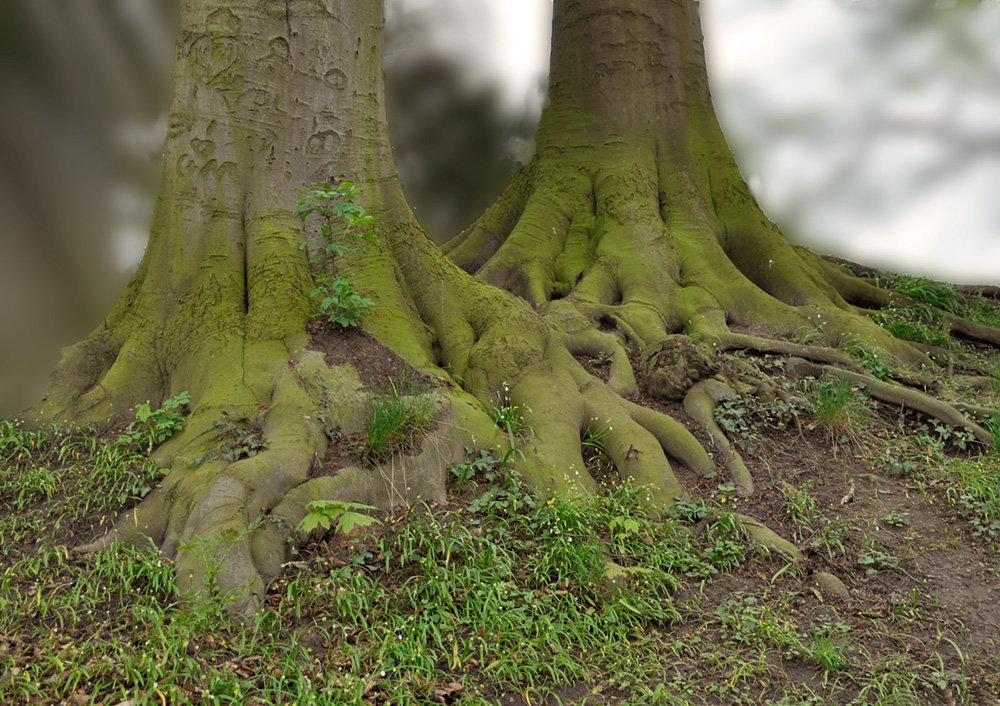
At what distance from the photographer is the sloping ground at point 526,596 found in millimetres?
3383

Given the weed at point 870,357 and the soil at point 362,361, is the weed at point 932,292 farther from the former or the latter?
the soil at point 362,361

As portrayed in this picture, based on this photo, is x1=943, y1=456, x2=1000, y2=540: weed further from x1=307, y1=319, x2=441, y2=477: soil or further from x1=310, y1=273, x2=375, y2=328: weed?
x1=310, y1=273, x2=375, y2=328: weed

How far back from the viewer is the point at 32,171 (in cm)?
597

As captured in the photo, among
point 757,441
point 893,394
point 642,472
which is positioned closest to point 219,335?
point 642,472

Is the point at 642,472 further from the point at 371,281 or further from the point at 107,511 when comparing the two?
the point at 107,511

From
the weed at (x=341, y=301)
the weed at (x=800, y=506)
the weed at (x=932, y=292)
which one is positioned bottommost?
the weed at (x=800, y=506)

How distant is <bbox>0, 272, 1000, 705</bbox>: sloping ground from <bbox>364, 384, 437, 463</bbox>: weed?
0.09 meters

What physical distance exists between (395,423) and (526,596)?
128cm

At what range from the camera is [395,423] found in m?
4.54

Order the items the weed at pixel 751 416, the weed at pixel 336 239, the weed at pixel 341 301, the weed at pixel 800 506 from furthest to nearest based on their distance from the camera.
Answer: the weed at pixel 751 416, the weed at pixel 341 301, the weed at pixel 336 239, the weed at pixel 800 506

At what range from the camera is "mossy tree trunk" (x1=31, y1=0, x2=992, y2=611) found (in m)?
4.28

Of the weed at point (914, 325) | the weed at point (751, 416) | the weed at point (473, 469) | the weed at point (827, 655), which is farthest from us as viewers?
the weed at point (914, 325)

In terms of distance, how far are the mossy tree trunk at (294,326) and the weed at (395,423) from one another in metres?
0.13

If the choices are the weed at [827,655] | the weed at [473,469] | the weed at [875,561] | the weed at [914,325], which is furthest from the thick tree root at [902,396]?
the weed at [473,469]
